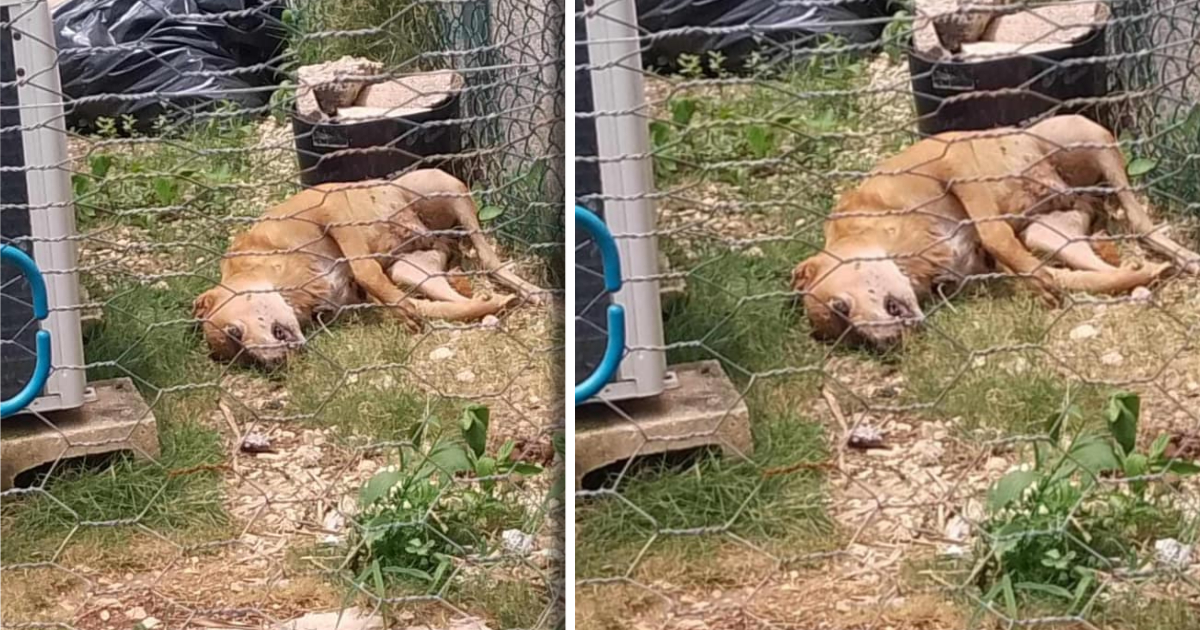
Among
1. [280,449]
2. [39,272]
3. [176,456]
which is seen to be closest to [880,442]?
[280,449]

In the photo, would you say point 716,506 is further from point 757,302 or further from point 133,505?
point 133,505

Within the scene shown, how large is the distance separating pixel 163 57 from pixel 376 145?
0.22m

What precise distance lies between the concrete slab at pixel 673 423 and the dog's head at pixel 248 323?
0.31 meters

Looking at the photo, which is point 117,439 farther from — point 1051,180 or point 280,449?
point 1051,180

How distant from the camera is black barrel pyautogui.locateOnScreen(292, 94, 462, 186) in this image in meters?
1.36

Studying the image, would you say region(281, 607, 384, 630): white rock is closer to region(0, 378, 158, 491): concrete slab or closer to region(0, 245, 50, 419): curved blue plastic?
region(0, 378, 158, 491): concrete slab

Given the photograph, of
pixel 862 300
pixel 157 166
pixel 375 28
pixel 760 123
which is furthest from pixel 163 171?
pixel 862 300

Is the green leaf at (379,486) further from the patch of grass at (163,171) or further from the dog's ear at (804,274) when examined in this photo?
the dog's ear at (804,274)

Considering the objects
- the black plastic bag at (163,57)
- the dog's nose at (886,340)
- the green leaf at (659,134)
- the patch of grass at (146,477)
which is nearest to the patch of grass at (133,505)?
the patch of grass at (146,477)

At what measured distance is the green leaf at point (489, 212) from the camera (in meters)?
1.39

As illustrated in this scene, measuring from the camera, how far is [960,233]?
1303mm

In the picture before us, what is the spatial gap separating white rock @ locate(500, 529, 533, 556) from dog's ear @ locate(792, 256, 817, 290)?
377 millimetres

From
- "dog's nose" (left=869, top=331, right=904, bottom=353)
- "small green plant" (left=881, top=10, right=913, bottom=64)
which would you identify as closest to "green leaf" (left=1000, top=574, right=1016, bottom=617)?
"dog's nose" (left=869, top=331, right=904, bottom=353)

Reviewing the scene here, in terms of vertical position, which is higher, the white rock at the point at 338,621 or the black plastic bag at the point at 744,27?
the black plastic bag at the point at 744,27
